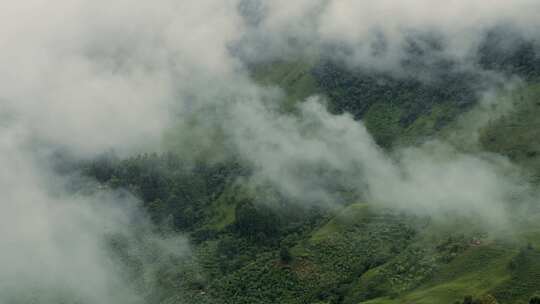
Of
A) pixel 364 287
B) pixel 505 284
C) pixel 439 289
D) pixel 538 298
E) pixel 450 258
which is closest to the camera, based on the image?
pixel 538 298

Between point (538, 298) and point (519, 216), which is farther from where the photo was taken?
point (519, 216)

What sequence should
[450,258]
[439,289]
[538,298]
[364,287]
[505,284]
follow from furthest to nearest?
[364,287] → [450,258] → [439,289] → [505,284] → [538,298]

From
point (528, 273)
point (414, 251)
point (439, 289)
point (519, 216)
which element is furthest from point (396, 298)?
point (519, 216)

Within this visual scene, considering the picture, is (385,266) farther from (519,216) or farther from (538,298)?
(538,298)

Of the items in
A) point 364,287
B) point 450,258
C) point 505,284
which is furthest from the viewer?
point 364,287

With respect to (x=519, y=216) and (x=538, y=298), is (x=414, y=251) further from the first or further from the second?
(x=538, y=298)

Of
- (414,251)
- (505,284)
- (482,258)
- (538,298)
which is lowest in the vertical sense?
(538,298)

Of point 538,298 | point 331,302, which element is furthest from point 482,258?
point 331,302

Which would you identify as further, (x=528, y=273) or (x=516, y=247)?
(x=516, y=247)

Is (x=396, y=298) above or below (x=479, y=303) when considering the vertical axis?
above
